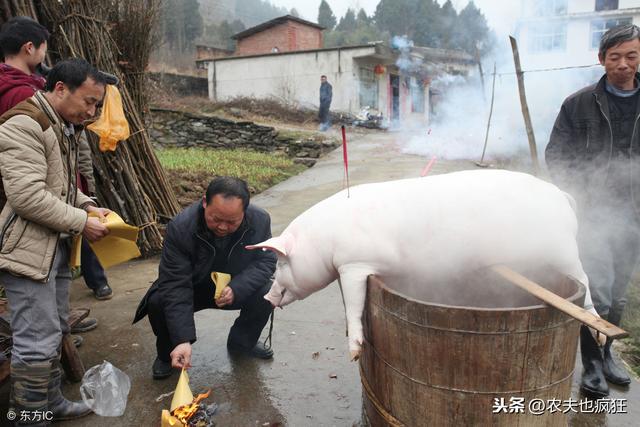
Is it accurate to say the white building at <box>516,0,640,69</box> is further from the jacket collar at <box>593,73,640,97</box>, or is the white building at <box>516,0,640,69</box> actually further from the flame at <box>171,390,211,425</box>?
the flame at <box>171,390,211,425</box>

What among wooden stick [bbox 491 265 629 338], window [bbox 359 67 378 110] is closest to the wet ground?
wooden stick [bbox 491 265 629 338]

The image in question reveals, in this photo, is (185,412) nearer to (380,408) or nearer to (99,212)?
(380,408)

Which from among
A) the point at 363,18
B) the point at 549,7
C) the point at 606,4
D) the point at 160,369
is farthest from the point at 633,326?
the point at 363,18

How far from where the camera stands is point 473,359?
68.1 inches

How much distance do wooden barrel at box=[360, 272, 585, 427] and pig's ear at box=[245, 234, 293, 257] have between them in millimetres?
532

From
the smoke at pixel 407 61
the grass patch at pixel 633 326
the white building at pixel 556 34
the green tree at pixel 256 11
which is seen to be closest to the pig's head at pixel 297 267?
the grass patch at pixel 633 326

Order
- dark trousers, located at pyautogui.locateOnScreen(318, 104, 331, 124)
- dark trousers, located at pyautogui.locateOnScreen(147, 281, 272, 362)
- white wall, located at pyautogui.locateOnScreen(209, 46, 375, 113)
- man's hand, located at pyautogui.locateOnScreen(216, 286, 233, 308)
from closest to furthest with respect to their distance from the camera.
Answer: man's hand, located at pyautogui.locateOnScreen(216, 286, 233, 308), dark trousers, located at pyautogui.locateOnScreen(147, 281, 272, 362), dark trousers, located at pyautogui.locateOnScreen(318, 104, 331, 124), white wall, located at pyautogui.locateOnScreen(209, 46, 375, 113)

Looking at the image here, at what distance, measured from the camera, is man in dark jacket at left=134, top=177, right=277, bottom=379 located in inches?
104

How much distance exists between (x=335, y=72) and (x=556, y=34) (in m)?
8.20

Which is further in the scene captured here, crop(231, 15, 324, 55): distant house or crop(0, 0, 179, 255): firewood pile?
crop(231, 15, 324, 55): distant house

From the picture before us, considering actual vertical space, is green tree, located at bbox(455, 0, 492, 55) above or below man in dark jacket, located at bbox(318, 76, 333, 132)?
above

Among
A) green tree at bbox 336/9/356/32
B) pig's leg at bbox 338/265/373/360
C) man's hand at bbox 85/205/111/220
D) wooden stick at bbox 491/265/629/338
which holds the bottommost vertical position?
pig's leg at bbox 338/265/373/360

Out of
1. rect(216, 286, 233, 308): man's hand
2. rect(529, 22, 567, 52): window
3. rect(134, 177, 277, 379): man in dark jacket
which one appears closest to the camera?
rect(134, 177, 277, 379): man in dark jacket

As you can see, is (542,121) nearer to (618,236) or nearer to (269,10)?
(618,236)
